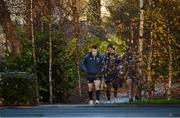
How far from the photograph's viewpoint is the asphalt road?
1244 centimetres

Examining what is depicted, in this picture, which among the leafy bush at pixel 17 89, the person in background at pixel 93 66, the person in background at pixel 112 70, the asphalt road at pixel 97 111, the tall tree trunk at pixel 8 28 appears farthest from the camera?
the tall tree trunk at pixel 8 28

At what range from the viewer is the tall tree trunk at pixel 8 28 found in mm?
21281

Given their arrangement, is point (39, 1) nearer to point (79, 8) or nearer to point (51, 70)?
point (79, 8)

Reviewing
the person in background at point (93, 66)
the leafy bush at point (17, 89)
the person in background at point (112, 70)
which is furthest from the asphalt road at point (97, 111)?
the person in background at point (112, 70)

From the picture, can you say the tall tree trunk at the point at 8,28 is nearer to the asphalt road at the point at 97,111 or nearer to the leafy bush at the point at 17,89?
the leafy bush at the point at 17,89

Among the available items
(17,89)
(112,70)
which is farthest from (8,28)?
(17,89)

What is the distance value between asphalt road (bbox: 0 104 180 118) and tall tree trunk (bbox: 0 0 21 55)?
25.3ft

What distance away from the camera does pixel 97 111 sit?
1320 cm

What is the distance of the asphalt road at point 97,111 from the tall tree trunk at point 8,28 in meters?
7.70

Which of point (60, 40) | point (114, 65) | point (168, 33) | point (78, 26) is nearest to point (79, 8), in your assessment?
point (78, 26)

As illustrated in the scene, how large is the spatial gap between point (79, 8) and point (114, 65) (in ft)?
30.7

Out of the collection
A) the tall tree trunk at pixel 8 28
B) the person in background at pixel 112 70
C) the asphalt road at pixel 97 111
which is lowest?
the asphalt road at pixel 97 111

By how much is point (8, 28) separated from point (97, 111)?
364 inches

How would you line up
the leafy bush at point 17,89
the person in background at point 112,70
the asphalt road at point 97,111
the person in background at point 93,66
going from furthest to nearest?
the person in background at point 112,70, the person in background at point 93,66, the leafy bush at point 17,89, the asphalt road at point 97,111
